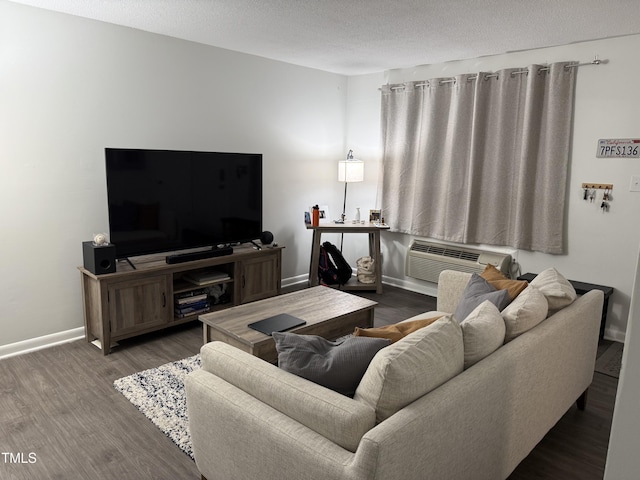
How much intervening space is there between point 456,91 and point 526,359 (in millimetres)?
3382

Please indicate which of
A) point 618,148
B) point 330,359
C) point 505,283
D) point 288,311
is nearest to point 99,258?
point 288,311

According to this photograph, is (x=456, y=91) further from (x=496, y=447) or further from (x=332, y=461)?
(x=332, y=461)

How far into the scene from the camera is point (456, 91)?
4.63 metres

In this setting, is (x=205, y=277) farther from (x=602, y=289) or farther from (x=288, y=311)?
(x=602, y=289)

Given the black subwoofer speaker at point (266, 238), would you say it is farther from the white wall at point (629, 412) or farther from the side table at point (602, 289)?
the white wall at point (629, 412)

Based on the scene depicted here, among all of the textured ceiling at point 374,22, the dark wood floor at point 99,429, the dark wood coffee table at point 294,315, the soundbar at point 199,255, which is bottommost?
the dark wood floor at point 99,429

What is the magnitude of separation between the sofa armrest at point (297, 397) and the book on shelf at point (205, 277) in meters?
2.14

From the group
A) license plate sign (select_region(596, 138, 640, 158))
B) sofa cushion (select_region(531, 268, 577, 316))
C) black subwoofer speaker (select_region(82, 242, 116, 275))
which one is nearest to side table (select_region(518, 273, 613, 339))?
license plate sign (select_region(596, 138, 640, 158))

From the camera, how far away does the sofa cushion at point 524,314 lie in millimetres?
2062

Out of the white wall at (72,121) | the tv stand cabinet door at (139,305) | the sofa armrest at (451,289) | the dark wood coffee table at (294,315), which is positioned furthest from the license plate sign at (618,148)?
the tv stand cabinet door at (139,305)

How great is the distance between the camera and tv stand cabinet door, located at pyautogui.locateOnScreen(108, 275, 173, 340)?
135 inches

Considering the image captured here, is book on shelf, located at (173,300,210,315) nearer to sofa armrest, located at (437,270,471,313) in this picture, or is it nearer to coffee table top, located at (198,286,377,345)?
coffee table top, located at (198,286,377,345)

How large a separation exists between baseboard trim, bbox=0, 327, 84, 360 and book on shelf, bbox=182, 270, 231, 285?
944mm

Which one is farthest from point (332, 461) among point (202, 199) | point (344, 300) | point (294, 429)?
point (202, 199)
